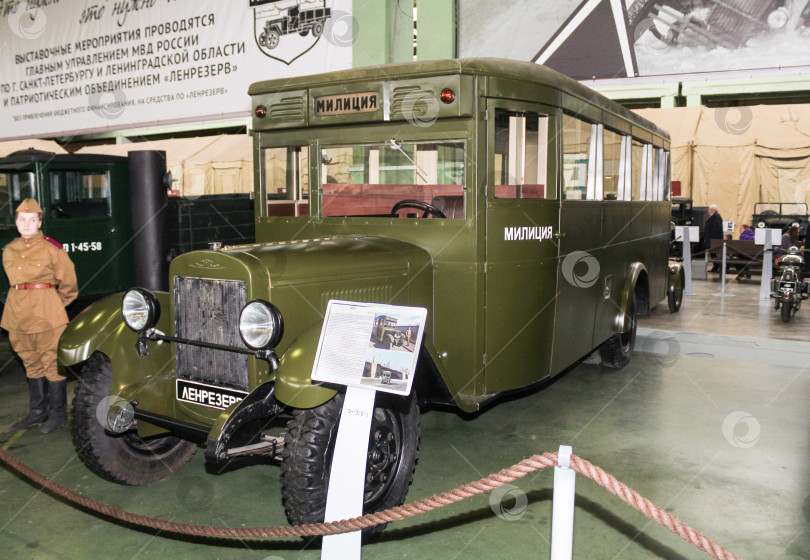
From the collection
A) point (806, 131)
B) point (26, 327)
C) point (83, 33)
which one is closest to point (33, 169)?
point (26, 327)

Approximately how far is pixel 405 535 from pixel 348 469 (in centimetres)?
88

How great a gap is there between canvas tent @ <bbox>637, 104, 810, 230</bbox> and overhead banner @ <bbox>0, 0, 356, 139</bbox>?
748 centimetres

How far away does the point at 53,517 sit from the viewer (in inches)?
142

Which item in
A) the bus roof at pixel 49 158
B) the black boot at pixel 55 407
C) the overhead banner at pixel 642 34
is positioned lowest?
the black boot at pixel 55 407

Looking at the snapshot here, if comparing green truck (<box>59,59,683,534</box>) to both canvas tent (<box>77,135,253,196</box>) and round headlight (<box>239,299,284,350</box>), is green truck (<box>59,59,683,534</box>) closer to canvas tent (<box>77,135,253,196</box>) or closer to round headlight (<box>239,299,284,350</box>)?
round headlight (<box>239,299,284,350</box>)

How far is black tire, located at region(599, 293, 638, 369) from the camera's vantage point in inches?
250

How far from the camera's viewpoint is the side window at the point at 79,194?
744 centimetres

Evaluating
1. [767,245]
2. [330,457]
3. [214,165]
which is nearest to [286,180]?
[330,457]

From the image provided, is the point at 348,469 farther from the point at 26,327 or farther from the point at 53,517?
the point at 26,327

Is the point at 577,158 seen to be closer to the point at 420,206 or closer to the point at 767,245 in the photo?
the point at 420,206

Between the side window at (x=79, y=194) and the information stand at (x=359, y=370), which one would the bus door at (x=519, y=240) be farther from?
the side window at (x=79, y=194)

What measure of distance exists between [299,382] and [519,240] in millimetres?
1846

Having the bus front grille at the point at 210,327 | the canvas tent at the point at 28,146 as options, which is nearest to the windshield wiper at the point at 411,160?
the bus front grille at the point at 210,327

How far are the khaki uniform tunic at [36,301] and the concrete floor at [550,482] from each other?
0.61 m
